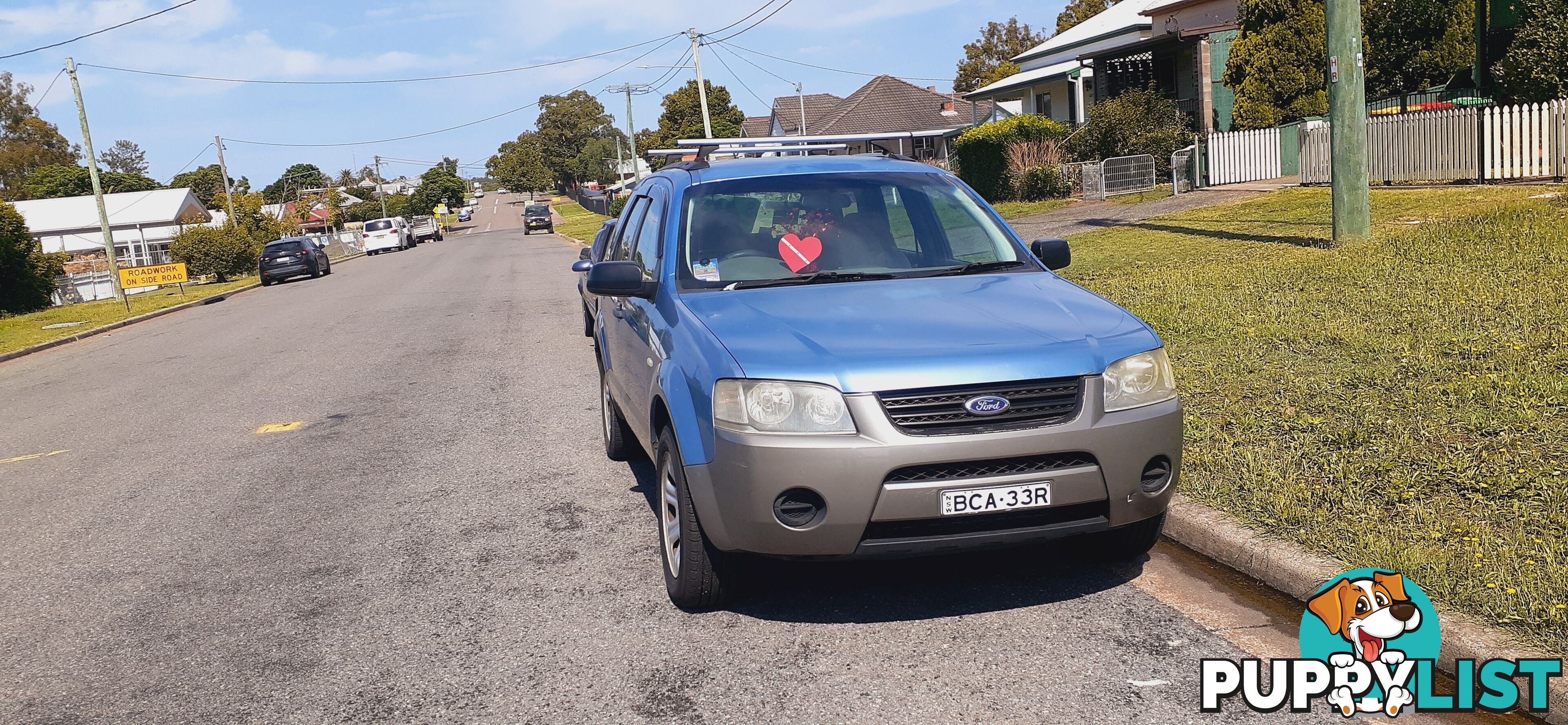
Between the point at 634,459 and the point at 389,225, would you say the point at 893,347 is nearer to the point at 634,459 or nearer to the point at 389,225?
the point at 634,459

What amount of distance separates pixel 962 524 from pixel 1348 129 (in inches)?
400

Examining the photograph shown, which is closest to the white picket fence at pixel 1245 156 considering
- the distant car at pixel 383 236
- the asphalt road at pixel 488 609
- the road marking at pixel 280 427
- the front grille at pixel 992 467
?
the asphalt road at pixel 488 609

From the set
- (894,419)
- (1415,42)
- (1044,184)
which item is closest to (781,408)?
(894,419)

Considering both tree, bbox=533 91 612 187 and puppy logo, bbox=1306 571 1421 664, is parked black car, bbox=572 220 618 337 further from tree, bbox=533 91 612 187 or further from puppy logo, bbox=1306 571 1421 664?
tree, bbox=533 91 612 187

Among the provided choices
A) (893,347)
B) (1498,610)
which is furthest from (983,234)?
(1498,610)

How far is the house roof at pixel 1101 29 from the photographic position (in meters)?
40.1

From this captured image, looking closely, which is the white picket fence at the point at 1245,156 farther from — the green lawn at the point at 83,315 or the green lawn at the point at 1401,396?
the green lawn at the point at 83,315

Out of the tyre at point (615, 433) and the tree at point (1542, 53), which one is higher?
the tree at point (1542, 53)

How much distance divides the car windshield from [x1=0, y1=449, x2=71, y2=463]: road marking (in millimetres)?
6139

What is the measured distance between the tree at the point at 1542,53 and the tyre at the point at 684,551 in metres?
19.2

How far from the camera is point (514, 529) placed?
589cm

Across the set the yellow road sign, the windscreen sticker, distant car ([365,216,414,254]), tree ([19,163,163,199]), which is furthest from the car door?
tree ([19,163,163,199])

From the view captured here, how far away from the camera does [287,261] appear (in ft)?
113

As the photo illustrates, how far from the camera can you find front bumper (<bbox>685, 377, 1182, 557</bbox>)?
151 inches
